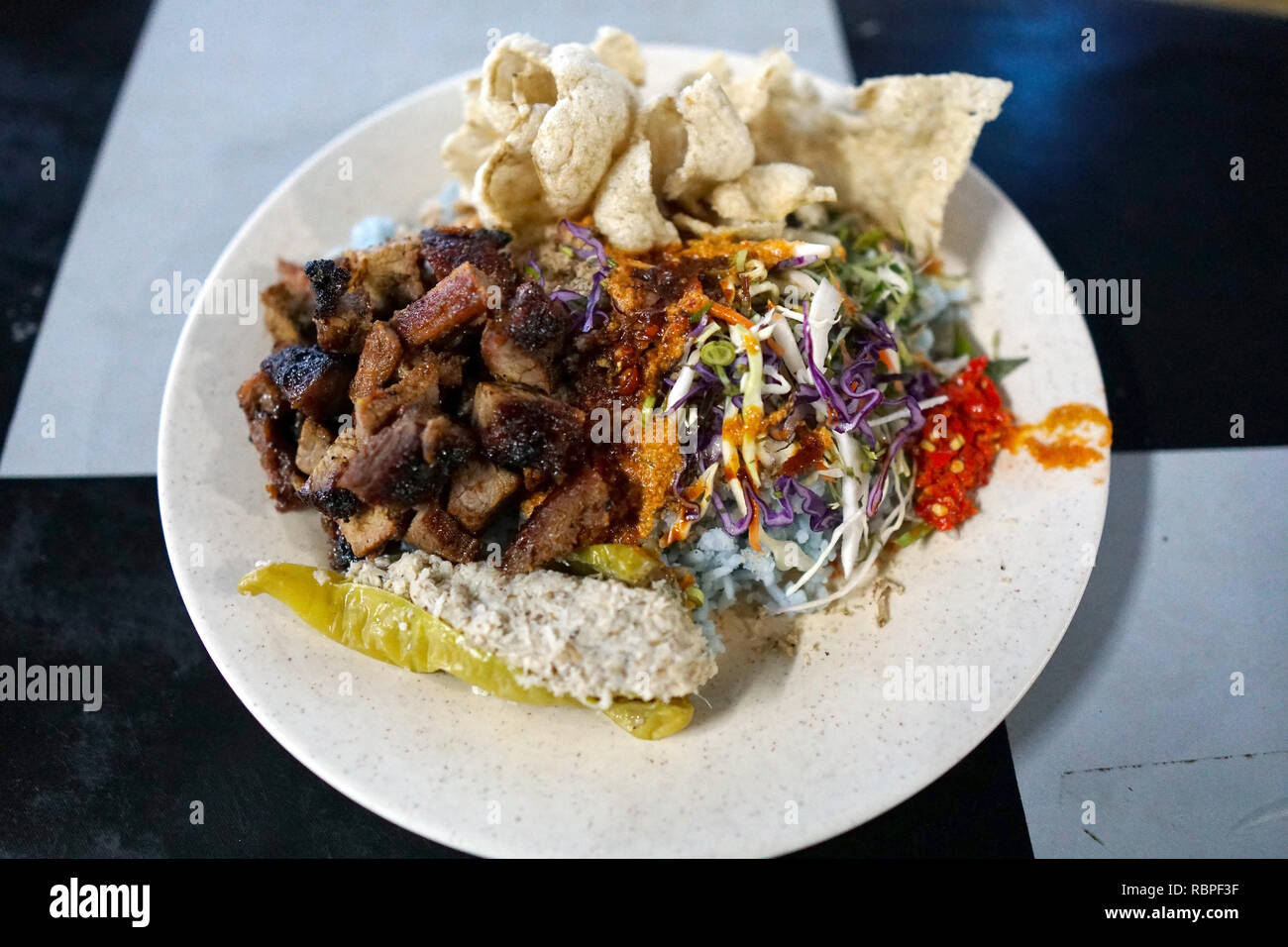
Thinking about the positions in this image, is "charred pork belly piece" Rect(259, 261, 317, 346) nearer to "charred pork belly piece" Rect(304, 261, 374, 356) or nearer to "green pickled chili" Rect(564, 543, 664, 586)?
"charred pork belly piece" Rect(304, 261, 374, 356)

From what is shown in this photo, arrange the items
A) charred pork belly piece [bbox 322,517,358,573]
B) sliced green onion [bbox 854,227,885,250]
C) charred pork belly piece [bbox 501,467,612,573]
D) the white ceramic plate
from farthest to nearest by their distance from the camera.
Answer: sliced green onion [bbox 854,227,885,250], charred pork belly piece [bbox 322,517,358,573], charred pork belly piece [bbox 501,467,612,573], the white ceramic plate

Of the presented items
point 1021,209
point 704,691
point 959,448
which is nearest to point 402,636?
point 704,691

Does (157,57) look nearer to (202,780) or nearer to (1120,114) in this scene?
(202,780)

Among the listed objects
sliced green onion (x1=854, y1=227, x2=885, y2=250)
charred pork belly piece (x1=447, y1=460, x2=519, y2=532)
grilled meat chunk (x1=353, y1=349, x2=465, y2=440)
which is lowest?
charred pork belly piece (x1=447, y1=460, x2=519, y2=532)

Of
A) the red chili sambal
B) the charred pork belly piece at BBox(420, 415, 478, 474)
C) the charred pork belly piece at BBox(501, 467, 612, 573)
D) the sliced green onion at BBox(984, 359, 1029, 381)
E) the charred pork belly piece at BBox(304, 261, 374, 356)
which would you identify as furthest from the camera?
the sliced green onion at BBox(984, 359, 1029, 381)

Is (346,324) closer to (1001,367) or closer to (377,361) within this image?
(377,361)

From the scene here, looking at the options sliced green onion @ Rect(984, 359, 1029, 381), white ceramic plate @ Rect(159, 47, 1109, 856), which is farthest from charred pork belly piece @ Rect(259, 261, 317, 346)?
sliced green onion @ Rect(984, 359, 1029, 381)
